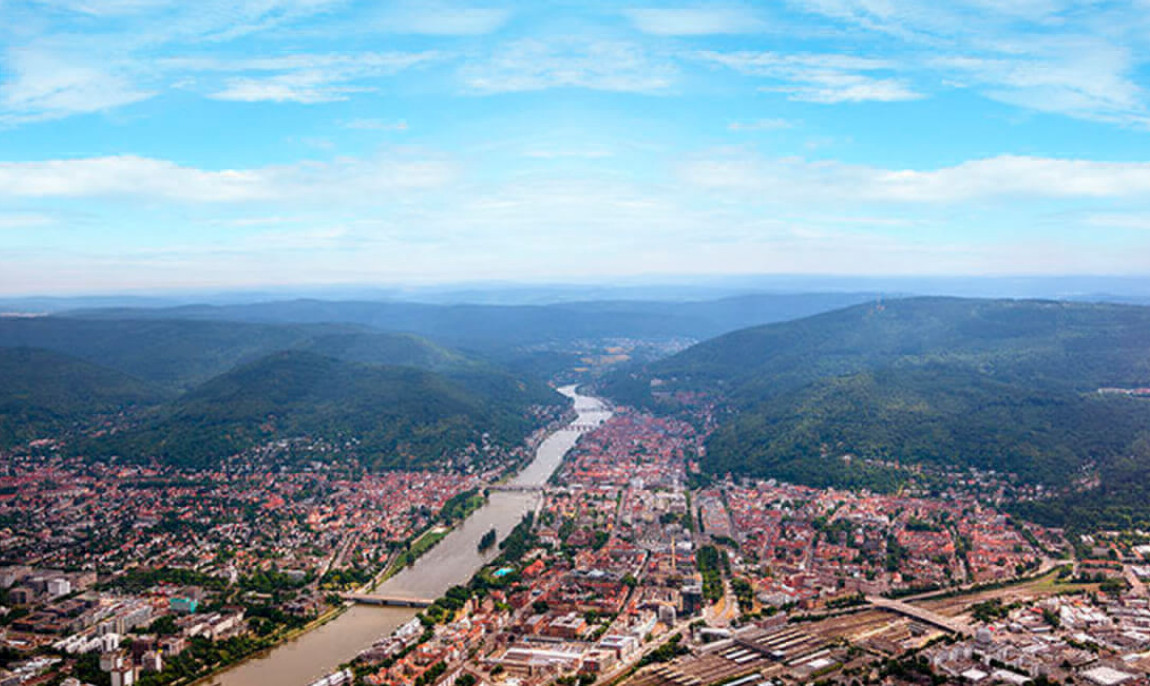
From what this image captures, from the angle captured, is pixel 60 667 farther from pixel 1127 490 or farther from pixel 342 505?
pixel 1127 490

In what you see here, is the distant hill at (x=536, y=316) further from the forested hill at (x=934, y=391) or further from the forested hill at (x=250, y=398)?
the forested hill at (x=934, y=391)

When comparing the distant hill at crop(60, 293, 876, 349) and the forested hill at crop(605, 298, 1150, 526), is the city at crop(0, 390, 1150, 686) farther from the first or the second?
the distant hill at crop(60, 293, 876, 349)

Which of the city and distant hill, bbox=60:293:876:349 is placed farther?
distant hill, bbox=60:293:876:349

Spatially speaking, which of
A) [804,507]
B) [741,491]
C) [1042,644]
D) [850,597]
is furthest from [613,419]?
[1042,644]

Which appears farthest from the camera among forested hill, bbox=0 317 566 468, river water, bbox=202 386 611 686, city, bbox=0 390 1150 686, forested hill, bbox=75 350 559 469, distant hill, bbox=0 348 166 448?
distant hill, bbox=0 348 166 448

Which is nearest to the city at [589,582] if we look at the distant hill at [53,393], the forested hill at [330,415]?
the forested hill at [330,415]

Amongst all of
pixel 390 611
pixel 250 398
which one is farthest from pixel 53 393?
pixel 390 611

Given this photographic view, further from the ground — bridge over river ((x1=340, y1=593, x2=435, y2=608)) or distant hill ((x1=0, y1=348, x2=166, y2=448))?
distant hill ((x1=0, y1=348, x2=166, y2=448))

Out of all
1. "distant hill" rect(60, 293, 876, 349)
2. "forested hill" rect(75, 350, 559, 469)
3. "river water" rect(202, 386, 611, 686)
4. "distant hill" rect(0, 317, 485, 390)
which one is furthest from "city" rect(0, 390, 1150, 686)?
"distant hill" rect(60, 293, 876, 349)

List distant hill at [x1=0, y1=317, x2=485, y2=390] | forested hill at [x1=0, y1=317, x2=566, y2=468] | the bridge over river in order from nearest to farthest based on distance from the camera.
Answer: the bridge over river
forested hill at [x1=0, y1=317, x2=566, y2=468]
distant hill at [x1=0, y1=317, x2=485, y2=390]
